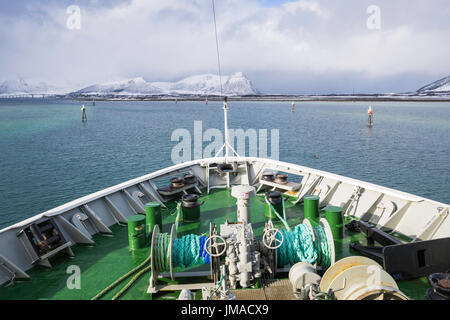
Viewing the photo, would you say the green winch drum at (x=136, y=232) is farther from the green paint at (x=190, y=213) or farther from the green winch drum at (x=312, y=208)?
the green winch drum at (x=312, y=208)

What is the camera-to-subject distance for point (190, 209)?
33.2ft

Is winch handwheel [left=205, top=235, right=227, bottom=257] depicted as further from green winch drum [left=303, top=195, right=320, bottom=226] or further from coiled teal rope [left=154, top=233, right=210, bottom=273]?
green winch drum [left=303, top=195, right=320, bottom=226]

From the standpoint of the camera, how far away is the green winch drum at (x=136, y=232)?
8.21m

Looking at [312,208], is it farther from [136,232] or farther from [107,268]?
[107,268]

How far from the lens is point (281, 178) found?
12.4 metres

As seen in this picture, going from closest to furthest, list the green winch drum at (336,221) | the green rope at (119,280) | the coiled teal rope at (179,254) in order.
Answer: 1. the green rope at (119,280)
2. the coiled teal rope at (179,254)
3. the green winch drum at (336,221)

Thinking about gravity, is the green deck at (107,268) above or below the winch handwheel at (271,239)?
below

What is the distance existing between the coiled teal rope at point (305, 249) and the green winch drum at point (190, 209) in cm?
402

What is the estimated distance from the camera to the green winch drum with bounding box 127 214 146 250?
8.21 meters

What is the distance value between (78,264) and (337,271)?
5.99m

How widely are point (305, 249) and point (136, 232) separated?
4330 millimetres

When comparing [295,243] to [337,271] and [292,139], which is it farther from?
[292,139]

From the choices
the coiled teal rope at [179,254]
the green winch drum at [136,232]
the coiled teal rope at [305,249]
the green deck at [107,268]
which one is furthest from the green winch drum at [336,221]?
the green winch drum at [136,232]

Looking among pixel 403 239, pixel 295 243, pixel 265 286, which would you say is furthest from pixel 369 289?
pixel 403 239
